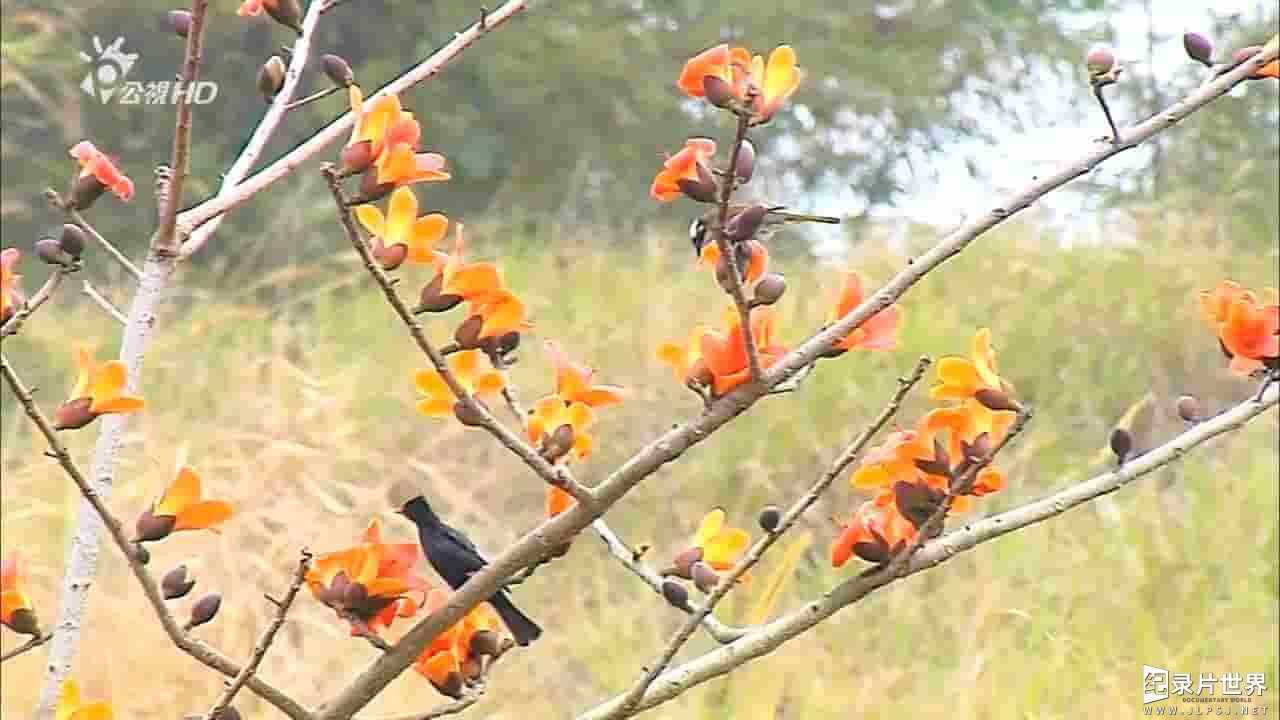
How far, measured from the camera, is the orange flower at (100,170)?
723mm

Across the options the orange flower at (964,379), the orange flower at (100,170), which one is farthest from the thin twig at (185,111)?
the orange flower at (964,379)

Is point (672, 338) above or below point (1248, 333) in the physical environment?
below

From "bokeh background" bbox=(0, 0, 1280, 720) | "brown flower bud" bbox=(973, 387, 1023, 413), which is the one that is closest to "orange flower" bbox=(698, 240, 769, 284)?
"brown flower bud" bbox=(973, 387, 1023, 413)

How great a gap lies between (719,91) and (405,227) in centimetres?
16

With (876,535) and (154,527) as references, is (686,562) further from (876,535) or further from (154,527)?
(154,527)

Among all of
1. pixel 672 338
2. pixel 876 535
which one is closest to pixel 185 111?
pixel 876 535

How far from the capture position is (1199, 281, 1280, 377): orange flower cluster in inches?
27.2

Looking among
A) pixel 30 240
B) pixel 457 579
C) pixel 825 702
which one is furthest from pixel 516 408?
pixel 30 240

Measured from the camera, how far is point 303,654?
7.96 feet

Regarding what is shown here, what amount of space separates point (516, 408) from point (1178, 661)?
119 cm

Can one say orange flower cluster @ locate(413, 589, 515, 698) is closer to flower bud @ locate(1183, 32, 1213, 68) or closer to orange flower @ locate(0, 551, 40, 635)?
orange flower @ locate(0, 551, 40, 635)

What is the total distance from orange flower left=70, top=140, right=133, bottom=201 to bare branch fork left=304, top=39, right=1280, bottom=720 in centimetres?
23

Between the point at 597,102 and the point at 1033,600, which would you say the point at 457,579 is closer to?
the point at 1033,600

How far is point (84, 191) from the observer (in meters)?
0.73
